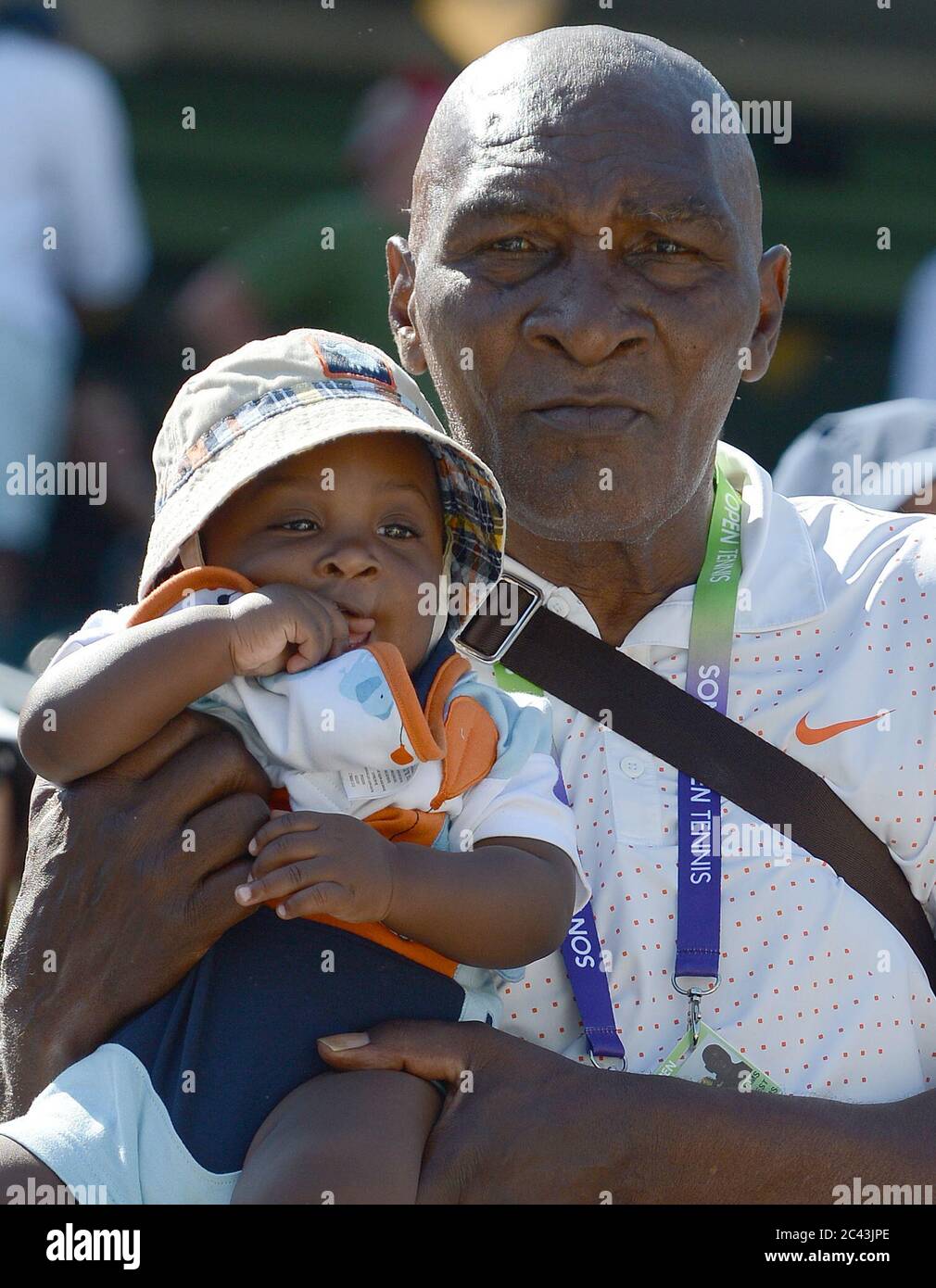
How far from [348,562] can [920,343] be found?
12.8ft

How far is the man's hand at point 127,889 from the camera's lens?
2.46 metres

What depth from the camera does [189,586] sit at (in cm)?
249

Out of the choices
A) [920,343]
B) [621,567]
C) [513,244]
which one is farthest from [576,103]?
[920,343]

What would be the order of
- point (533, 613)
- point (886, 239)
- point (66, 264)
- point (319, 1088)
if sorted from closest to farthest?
point (319, 1088), point (533, 613), point (66, 264), point (886, 239)

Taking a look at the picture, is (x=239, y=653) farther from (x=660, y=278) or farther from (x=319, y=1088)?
(x=660, y=278)

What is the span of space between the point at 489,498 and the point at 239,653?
0.52 m

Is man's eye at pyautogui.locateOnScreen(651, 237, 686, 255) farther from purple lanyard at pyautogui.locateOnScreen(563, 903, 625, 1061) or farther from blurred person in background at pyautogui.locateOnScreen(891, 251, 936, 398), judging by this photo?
blurred person in background at pyautogui.locateOnScreen(891, 251, 936, 398)

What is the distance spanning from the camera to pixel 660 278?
305 centimetres

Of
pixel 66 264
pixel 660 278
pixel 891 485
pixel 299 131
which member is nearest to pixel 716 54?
pixel 299 131

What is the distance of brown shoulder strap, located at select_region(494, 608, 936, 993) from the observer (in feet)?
9.25

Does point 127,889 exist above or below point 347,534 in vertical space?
below

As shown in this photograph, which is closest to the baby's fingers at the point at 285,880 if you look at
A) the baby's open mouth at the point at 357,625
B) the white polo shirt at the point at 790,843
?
the baby's open mouth at the point at 357,625

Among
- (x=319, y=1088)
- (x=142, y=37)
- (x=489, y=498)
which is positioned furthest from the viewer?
(x=142, y=37)

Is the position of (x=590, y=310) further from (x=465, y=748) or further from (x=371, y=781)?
(x=371, y=781)
